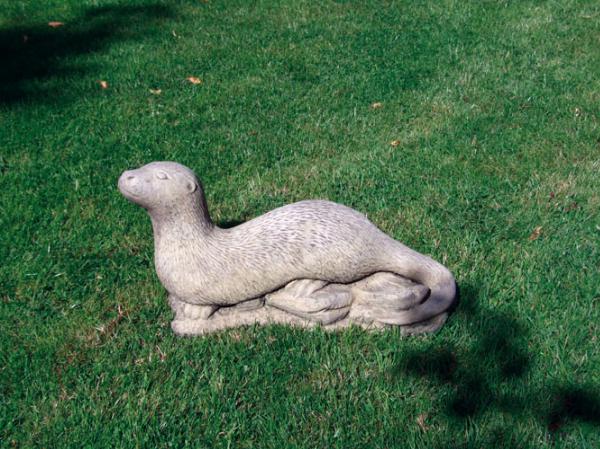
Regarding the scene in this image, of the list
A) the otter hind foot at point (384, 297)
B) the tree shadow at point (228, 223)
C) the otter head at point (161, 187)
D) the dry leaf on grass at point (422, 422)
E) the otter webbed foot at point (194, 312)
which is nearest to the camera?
the dry leaf on grass at point (422, 422)

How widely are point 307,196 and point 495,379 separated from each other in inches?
89.0

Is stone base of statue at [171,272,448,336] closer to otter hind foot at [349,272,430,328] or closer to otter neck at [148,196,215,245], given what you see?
otter hind foot at [349,272,430,328]

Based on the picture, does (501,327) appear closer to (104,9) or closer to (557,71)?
(557,71)

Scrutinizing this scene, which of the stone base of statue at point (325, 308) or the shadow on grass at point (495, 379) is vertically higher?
the stone base of statue at point (325, 308)

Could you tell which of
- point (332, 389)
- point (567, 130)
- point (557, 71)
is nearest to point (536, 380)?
point (332, 389)

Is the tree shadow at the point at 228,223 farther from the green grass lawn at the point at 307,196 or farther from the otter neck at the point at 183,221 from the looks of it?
the otter neck at the point at 183,221

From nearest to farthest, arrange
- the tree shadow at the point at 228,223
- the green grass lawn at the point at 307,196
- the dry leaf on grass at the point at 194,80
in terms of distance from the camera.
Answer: the green grass lawn at the point at 307,196, the tree shadow at the point at 228,223, the dry leaf on grass at the point at 194,80

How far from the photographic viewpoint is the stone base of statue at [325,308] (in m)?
3.57

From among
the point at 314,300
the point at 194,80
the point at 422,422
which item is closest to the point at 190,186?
the point at 314,300

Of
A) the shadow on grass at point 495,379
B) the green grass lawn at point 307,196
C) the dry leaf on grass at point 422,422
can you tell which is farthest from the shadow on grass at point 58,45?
the dry leaf on grass at point 422,422

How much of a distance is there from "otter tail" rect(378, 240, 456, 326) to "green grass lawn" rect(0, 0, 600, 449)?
0.42 ft

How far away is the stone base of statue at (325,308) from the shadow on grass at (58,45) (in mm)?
4090

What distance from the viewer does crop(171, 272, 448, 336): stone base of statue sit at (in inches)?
140

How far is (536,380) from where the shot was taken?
3398mm
